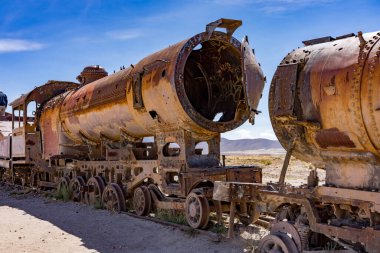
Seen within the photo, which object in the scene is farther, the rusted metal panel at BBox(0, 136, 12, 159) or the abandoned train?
the rusted metal panel at BBox(0, 136, 12, 159)

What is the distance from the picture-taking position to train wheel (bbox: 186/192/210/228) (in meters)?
7.88

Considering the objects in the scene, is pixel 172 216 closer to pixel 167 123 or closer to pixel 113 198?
pixel 167 123

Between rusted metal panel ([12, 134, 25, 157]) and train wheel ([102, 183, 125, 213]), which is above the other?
rusted metal panel ([12, 134, 25, 157])

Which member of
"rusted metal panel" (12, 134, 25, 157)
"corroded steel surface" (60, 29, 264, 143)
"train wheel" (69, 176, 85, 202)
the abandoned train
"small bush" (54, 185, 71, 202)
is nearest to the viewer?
the abandoned train

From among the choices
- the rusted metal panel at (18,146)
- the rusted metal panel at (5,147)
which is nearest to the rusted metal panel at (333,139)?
the rusted metal panel at (18,146)

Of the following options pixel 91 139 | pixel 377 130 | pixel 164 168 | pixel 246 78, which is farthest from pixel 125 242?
pixel 91 139

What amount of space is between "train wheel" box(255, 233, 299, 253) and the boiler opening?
167 inches

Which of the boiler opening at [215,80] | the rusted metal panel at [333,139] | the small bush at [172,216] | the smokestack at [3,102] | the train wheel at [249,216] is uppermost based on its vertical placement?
the smokestack at [3,102]

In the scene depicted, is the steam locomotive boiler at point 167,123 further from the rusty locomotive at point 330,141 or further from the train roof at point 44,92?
the train roof at point 44,92

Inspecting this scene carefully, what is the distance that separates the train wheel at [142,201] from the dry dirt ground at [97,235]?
0.30 metres

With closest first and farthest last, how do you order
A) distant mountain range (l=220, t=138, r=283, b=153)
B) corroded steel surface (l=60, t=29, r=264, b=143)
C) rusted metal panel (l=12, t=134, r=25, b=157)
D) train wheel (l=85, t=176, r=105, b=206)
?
corroded steel surface (l=60, t=29, r=264, b=143) < train wheel (l=85, t=176, r=105, b=206) < rusted metal panel (l=12, t=134, r=25, b=157) < distant mountain range (l=220, t=138, r=283, b=153)

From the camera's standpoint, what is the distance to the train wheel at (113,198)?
10914 millimetres

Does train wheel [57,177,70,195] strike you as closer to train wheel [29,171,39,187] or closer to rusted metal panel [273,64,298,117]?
train wheel [29,171,39,187]

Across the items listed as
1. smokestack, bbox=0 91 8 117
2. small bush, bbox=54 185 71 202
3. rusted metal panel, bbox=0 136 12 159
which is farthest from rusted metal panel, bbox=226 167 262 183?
smokestack, bbox=0 91 8 117
